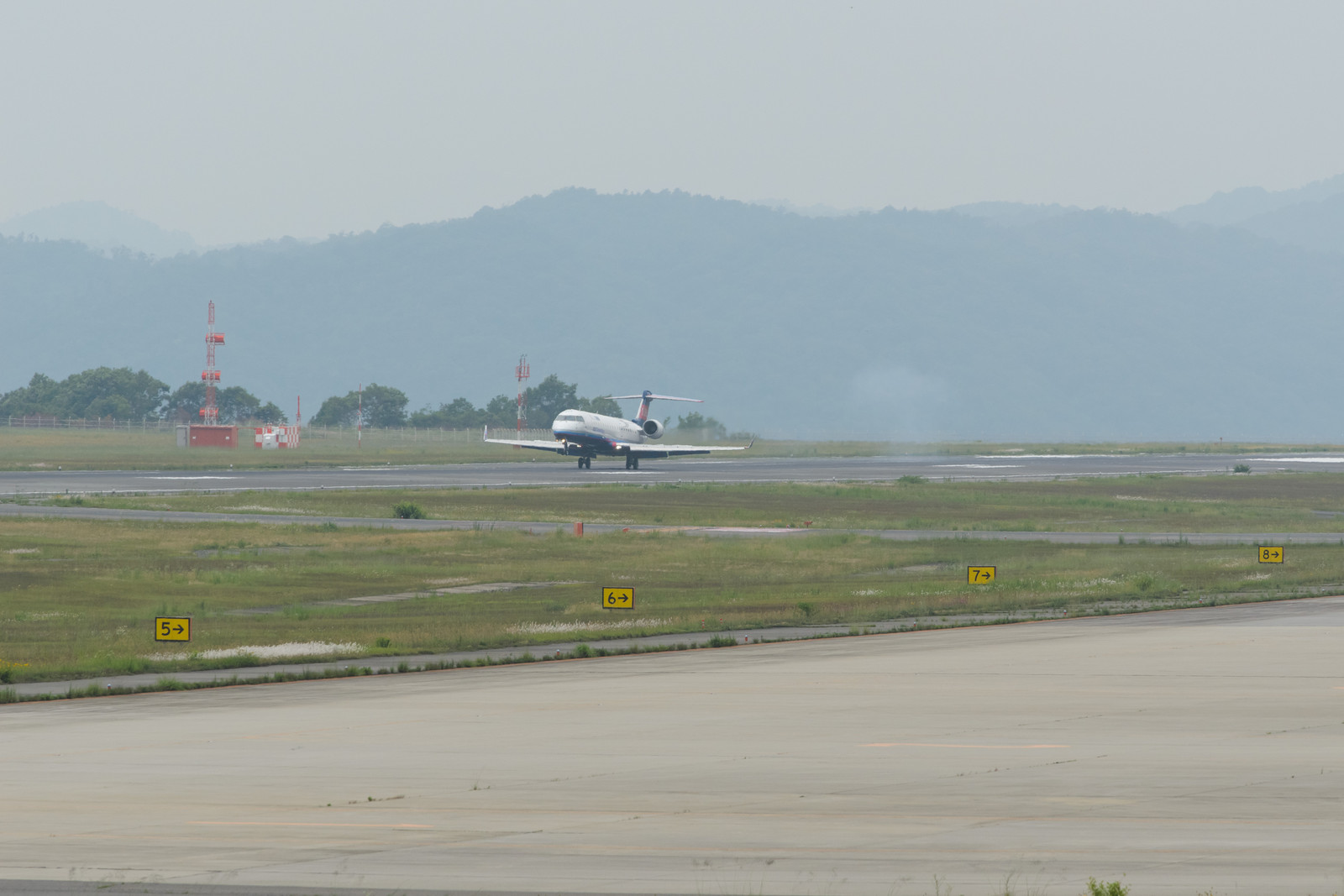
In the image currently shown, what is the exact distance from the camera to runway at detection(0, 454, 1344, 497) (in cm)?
10150

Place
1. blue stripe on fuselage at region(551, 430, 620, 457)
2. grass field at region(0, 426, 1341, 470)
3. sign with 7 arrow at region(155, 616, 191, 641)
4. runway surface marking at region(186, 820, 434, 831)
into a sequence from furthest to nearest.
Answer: grass field at region(0, 426, 1341, 470) < blue stripe on fuselage at region(551, 430, 620, 457) < sign with 7 arrow at region(155, 616, 191, 641) < runway surface marking at region(186, 820, 434, 831)

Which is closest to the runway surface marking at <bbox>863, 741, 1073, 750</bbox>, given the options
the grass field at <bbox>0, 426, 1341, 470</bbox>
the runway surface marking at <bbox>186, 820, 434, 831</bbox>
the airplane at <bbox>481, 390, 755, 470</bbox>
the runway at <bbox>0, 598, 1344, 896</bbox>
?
the runway at <bbox>0, 598, 1344, 896</bbox>

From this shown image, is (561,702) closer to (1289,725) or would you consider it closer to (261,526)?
(1289,725)

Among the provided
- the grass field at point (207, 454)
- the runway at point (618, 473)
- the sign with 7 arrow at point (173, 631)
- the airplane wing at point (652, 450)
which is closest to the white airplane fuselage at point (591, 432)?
the airplane wing at point (652, 450)

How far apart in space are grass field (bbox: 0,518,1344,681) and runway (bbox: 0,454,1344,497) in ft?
109

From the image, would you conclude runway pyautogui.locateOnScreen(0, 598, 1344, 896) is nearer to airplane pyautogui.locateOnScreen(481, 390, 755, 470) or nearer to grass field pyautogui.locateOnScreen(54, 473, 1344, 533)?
grass field pyautogui.locateOnScreen(54, 473, 1344, 533)

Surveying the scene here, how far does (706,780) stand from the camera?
18.5 m

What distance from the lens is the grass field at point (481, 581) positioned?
36.2 metres

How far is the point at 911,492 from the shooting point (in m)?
102

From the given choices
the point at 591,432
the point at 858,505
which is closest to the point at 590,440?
the point at 591,432

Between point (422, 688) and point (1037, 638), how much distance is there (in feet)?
49.7

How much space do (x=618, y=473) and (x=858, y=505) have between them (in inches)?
1371

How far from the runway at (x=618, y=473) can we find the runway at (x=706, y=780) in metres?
71.3

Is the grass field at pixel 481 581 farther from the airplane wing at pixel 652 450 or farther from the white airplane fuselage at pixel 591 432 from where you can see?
the airplane wing at pixel 652 450
